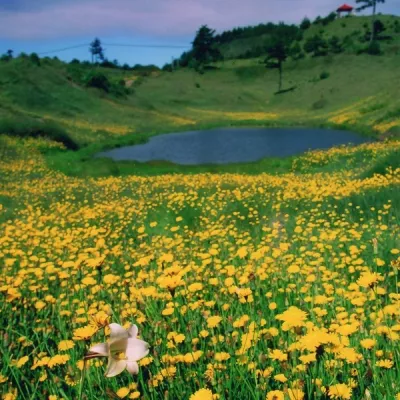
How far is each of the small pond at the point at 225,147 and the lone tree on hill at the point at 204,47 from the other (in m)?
69.5

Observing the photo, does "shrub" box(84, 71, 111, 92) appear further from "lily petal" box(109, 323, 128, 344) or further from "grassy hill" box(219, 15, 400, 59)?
"lily petal" box(109, 323, 128, 344)

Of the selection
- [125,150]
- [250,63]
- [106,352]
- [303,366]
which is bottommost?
[125,150]

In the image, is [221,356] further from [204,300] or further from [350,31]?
[350,31]

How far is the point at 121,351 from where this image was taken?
1.72 m

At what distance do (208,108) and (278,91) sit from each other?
1413 centimetres

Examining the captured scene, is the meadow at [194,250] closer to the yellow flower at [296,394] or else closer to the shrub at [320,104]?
the yellow flower at [296,394]

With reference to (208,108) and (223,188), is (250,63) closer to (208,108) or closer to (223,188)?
(208,108)

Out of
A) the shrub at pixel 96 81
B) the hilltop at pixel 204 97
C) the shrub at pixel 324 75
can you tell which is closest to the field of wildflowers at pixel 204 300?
the hilltop at pixel 204 97

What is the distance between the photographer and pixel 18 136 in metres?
31.2

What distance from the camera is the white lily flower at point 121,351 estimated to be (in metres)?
1.66

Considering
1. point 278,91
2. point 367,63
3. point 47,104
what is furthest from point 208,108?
point 47,104

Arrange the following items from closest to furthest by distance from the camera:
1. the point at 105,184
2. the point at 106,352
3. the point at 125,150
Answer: the point at 106,352, the point at 105,184, the point at 125,150

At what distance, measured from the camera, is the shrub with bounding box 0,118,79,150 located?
31406 mm

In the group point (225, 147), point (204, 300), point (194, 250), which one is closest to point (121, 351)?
point (204, 300)
